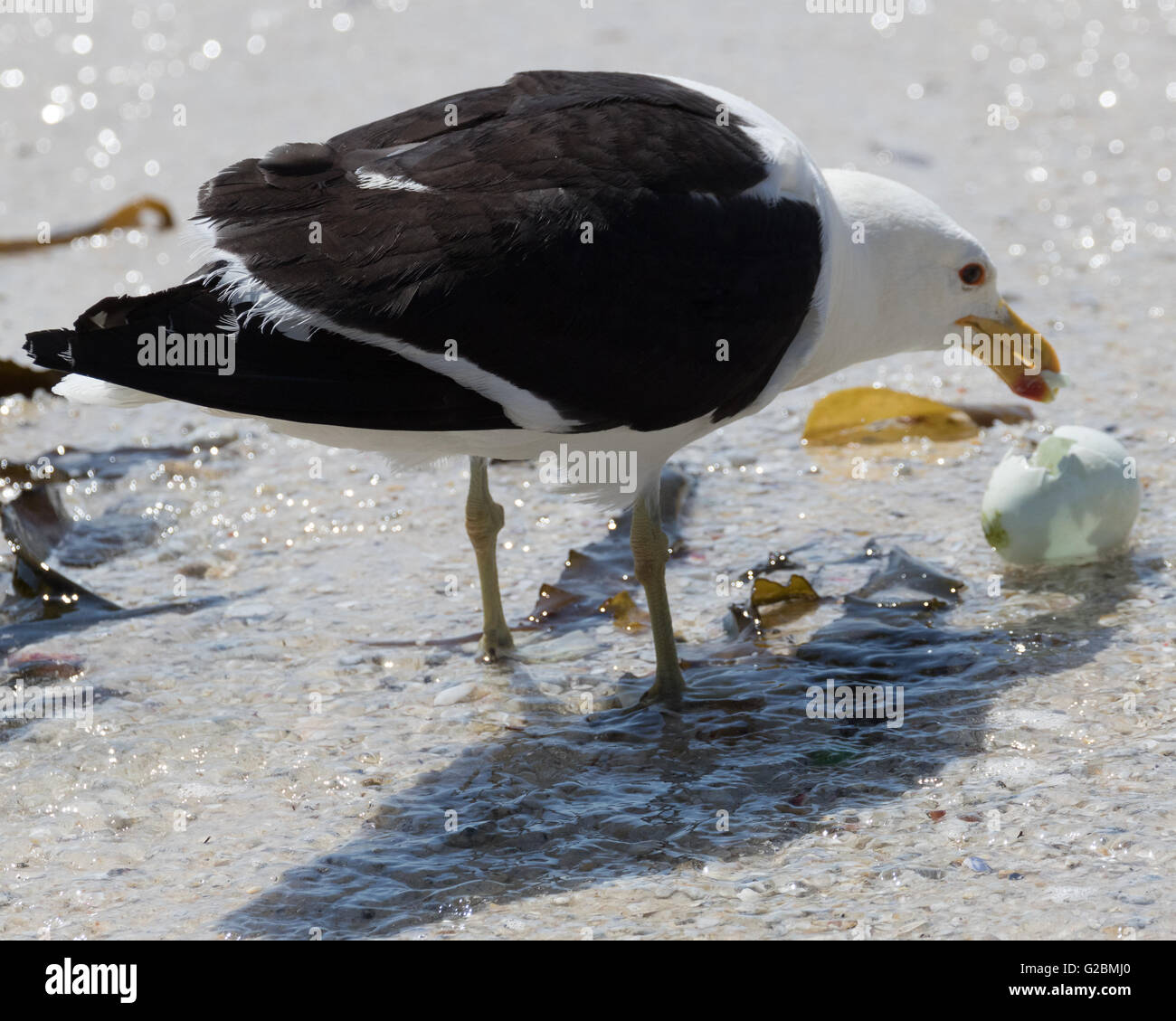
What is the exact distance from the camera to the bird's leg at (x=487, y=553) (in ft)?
13.2

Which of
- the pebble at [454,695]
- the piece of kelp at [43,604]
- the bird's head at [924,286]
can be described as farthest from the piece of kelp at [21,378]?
the bird's head at [924,286]

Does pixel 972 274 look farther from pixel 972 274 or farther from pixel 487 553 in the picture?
pixel 487 553

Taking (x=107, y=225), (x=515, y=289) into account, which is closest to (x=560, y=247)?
(x=515, y=289)

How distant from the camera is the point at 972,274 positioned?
4.06 m

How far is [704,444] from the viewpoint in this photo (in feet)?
16.5

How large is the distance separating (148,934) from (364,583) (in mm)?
1628

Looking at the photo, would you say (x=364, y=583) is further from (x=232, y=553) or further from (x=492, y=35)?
(x=492, y=35)

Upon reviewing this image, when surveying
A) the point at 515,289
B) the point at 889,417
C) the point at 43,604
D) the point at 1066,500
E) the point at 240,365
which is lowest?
the point at 43,604

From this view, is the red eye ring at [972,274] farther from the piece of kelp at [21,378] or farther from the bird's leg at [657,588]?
the piece of kelp at [21,378]

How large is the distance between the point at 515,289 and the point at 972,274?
1.39 m

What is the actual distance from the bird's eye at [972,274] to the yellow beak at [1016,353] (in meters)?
0.10

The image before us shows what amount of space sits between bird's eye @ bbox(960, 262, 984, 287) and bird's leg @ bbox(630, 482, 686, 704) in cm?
99

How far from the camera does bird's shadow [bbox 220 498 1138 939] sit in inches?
119

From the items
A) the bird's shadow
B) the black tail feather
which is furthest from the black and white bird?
the bird's shadow
